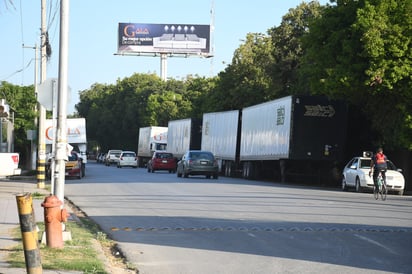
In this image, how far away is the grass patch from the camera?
942 centimetres

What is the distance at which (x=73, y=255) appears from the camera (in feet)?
34.3

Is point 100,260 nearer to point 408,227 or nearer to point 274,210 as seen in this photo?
point 408,227

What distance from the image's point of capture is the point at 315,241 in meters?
12.7

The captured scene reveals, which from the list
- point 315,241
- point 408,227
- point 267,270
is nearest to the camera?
point 267,270

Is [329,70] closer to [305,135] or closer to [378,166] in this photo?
[305,135]

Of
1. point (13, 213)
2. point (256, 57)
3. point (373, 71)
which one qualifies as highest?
point (256, 57)

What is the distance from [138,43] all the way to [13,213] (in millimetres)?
74197

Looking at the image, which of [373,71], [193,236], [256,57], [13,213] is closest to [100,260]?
[193,236]

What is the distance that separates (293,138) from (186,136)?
23628 mm

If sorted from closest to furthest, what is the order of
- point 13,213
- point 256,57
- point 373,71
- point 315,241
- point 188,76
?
point 315,241, point 13,213, point 373,71, point 256,57, point 188,76

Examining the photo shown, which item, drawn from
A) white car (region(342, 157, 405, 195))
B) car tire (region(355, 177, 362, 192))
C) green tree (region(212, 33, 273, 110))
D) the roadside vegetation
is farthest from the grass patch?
green tree (region(212, 33, 273, 110))

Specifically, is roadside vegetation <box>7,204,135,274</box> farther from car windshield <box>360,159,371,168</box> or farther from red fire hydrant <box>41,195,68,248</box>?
car windshield <box>360,159,371,168</box>

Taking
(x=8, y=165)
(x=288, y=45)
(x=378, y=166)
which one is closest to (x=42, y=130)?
(x=8, y=165)

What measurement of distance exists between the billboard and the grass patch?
7699 cm
